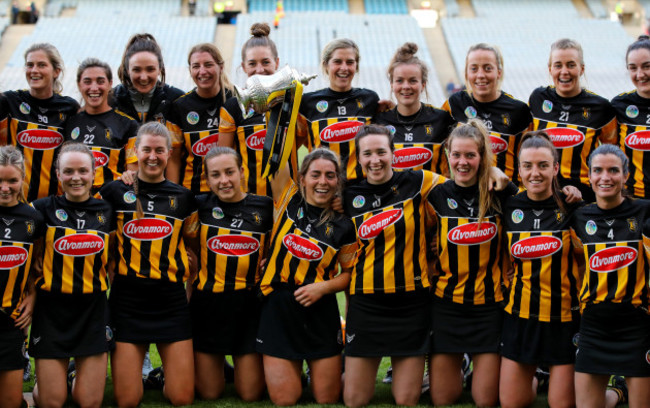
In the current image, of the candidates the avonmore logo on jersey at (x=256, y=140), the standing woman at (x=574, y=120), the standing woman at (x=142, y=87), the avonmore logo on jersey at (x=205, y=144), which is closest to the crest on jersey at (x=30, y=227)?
the standing woman at (x=142, y=87)

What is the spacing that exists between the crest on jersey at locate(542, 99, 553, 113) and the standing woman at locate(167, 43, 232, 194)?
1763 millimetres

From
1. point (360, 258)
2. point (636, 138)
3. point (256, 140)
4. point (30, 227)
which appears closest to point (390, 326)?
point (360, 258)

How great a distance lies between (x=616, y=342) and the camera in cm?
341

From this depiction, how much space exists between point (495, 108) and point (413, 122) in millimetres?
452

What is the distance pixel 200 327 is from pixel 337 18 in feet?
76.1

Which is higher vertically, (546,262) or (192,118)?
(192,118)

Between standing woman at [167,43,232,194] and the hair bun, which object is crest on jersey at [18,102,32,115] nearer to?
standing woman at [167,43,232,194]

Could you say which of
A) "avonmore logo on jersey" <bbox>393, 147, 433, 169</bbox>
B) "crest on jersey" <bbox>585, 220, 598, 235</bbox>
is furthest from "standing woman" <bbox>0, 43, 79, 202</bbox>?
"crest on jersey" <bbox>585, 220, 598, 235</bbox>

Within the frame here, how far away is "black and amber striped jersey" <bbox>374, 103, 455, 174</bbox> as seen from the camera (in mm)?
4223

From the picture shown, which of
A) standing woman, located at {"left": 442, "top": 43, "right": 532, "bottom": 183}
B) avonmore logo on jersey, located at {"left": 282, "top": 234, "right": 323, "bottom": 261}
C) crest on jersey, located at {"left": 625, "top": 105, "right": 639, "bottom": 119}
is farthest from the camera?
standing woman, located at {"left": 442, "top": 43, "right": 532, "bottom": 183}

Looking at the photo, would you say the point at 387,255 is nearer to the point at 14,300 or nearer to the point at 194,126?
the point at 194,126

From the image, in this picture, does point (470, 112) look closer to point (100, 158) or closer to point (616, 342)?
point (616, 342)

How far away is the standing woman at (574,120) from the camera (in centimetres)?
414

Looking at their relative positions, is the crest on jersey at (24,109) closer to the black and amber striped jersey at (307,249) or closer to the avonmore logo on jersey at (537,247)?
the black and amber striped jersey at (307,249)
